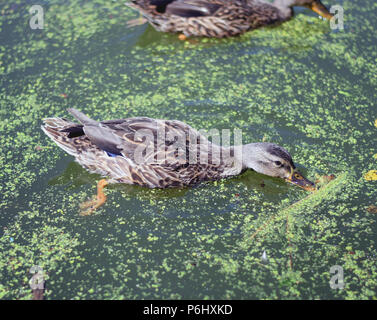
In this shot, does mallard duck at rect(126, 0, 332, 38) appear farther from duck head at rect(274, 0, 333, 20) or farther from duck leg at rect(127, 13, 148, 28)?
duck head at rect(274, 0, 333, 20)

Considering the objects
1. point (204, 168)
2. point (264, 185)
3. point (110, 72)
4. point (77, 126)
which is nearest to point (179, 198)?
point (204, 168)

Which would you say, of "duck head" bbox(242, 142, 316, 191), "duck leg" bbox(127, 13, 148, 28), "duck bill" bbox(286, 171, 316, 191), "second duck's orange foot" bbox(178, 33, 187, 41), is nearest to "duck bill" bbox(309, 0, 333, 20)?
"second duck's orange foot" bbox(178, 33, 187, 41)

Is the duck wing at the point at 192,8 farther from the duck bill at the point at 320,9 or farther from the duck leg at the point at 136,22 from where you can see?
the duck bill at the point at 320,9

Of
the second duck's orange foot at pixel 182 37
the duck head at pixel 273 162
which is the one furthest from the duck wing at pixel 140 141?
the second duck's orange foot at pixel 182 37

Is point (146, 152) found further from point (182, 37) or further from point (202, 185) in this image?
point (182, 37)

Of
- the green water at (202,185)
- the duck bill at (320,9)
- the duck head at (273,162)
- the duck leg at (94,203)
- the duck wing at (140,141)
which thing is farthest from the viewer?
the duck bill at (320,9)

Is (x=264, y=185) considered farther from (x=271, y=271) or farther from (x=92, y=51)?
(x=92, y=51)

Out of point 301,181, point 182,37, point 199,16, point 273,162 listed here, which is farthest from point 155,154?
point 199,16
